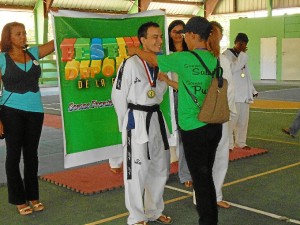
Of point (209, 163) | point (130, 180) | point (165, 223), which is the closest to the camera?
point (209, 163)

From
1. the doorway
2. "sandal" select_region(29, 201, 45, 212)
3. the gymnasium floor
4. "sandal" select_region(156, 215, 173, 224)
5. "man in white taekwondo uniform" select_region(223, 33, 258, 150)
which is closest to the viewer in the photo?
"sandal" select_region(156, 215, 173, 224)

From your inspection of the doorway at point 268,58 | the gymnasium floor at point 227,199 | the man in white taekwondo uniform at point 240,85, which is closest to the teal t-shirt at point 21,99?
the gymnasium floor at point 227,199

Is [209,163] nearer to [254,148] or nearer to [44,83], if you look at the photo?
[254,148]

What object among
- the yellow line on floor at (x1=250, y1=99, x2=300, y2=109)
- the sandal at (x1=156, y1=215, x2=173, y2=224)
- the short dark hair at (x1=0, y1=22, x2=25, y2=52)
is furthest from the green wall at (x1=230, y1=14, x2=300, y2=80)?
the short dark hair at (x1=0, y1=22, x2=25, y2=52)

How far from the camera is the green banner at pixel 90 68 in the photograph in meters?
4.79

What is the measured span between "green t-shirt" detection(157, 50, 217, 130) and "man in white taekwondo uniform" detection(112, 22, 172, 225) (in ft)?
1.54

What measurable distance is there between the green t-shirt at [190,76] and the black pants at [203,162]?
8 cm

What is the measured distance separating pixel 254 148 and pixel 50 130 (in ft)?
15.8

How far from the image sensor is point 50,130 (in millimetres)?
9992

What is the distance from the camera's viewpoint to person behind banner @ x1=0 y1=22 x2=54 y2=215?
14.4 feet

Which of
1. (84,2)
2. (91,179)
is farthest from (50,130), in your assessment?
(84,2)

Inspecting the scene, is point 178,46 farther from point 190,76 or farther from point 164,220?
point 164,220

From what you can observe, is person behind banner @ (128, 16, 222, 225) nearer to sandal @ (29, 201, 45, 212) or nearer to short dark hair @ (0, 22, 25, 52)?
short dark hair @ (0, 22, 25, 52)

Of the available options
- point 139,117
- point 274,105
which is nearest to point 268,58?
point 274,105
